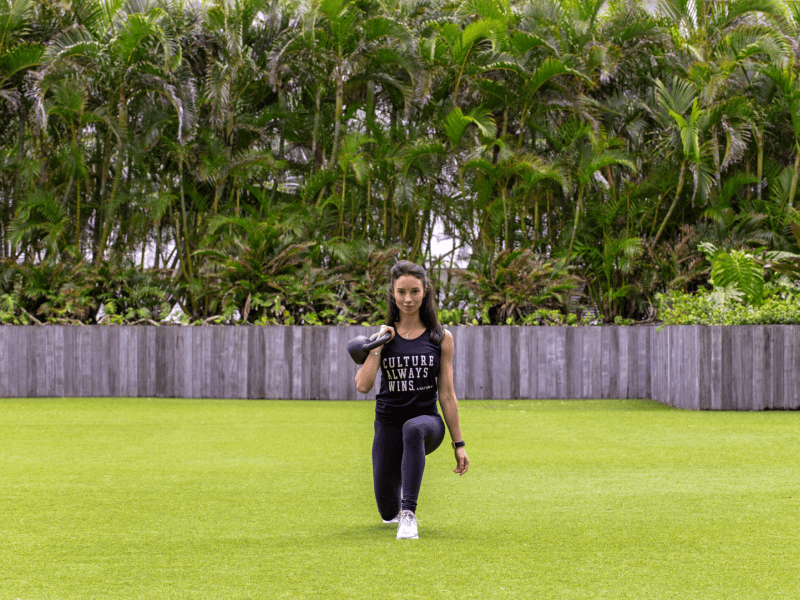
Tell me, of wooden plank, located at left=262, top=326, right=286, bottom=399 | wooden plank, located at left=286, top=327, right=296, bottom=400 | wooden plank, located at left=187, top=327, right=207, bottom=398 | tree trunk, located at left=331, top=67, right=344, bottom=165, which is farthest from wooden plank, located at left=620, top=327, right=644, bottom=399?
wooden plank, located at left=187, top=327, right=207, bottom=398

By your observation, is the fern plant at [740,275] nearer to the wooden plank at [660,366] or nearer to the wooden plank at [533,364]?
the wooden plank at [660,366]

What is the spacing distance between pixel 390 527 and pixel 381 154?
37.9ft

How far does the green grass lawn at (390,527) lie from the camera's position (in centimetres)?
343

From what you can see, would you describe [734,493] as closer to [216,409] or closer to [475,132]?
[216,409]

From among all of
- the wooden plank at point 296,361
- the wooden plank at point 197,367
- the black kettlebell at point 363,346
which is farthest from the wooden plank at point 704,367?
the black kettlebell at point 363,346

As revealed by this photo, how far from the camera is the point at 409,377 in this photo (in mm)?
4219

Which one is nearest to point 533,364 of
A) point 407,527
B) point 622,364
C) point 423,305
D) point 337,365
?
point 622,364

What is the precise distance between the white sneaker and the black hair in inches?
32.2

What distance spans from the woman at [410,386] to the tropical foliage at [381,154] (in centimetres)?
1010

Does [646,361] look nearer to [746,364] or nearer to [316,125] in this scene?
[746,364]

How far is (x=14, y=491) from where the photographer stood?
560 cm

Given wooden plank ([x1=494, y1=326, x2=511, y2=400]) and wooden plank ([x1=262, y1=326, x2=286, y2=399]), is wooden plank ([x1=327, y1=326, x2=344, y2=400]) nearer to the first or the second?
wooden plank ([x1=262, y1=326, x2=286, y2=399])

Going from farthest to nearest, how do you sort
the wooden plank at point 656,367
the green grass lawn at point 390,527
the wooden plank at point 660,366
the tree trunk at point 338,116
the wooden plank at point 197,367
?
1. the tree trunk at point 338,116
2. the wooden plank at point 197,367
3. the wooden plank at point 656,367
4. the wooden plank at point 660,366
5. the green grass lawn at point 390,527

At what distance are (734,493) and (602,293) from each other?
34.0ft
